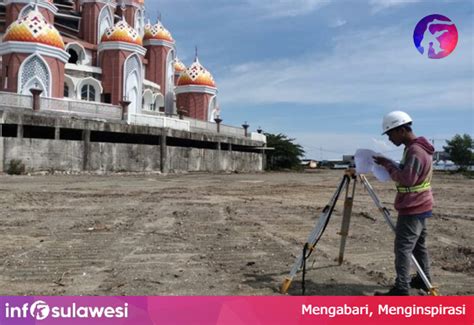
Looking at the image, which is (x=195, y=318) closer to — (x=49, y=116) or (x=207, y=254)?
(x=207, y=254)

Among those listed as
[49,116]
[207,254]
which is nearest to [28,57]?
[49,116]

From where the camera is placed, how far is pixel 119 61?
114ft

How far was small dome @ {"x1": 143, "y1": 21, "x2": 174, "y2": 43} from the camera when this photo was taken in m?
43.8

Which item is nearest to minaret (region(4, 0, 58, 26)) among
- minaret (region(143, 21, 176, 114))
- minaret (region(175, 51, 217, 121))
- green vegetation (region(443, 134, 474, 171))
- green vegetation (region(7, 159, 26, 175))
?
minaret (region(143, 21, 176, 114))

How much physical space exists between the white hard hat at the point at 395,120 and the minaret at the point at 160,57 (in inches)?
1586

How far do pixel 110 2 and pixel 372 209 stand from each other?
35.8m

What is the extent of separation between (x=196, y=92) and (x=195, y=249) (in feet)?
124

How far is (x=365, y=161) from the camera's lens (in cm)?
454

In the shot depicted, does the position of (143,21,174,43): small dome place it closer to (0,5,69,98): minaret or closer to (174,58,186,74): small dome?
(174,58,186,74): small dome

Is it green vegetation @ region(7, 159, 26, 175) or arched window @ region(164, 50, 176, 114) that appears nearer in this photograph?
green vegetation @ region(7, 159, 26, 175)

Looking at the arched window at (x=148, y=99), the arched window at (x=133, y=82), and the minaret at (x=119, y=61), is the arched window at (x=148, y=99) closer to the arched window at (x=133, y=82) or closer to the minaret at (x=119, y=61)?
the arched window at (x=133, y=82)

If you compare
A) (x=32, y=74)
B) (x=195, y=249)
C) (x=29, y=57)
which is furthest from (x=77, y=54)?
(x=195, y=249)

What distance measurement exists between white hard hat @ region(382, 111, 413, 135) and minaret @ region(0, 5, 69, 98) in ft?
90.3

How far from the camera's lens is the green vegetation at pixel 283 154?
51.0m
